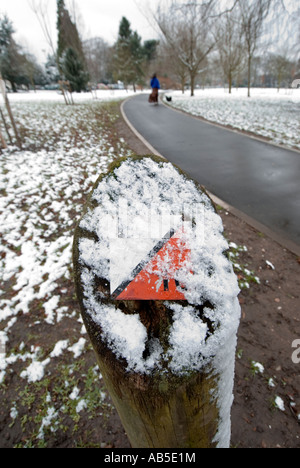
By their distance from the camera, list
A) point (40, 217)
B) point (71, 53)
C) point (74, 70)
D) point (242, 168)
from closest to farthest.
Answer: point (40, 217), point (242, 168), point (71, 53), point (74, 70)

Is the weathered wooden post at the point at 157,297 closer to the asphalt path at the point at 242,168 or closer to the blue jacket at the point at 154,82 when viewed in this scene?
the asphalt path at the point at 242,168

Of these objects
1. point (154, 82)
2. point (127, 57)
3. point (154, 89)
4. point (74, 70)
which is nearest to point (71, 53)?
point (74, 70)

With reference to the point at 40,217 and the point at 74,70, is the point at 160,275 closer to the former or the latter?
the point at 40,217

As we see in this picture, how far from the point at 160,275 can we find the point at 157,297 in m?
0.06

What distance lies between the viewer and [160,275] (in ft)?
2.16

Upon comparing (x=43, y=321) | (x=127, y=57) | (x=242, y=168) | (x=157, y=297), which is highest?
(x=127, y=57)

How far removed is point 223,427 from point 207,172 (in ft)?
19.5

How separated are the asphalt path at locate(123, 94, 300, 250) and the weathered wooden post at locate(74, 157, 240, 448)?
3689 mm

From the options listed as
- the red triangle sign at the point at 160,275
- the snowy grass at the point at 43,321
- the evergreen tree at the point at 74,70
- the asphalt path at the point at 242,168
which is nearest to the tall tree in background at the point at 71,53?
the evergreen tree at the point at 74,70

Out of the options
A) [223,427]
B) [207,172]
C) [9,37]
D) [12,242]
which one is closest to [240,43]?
[207,172]

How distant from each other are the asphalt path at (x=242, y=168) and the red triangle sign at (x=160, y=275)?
3782 mm

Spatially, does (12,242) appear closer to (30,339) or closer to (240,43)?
(30,339)

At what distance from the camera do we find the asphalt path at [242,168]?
4.51m

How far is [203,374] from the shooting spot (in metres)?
0.66
